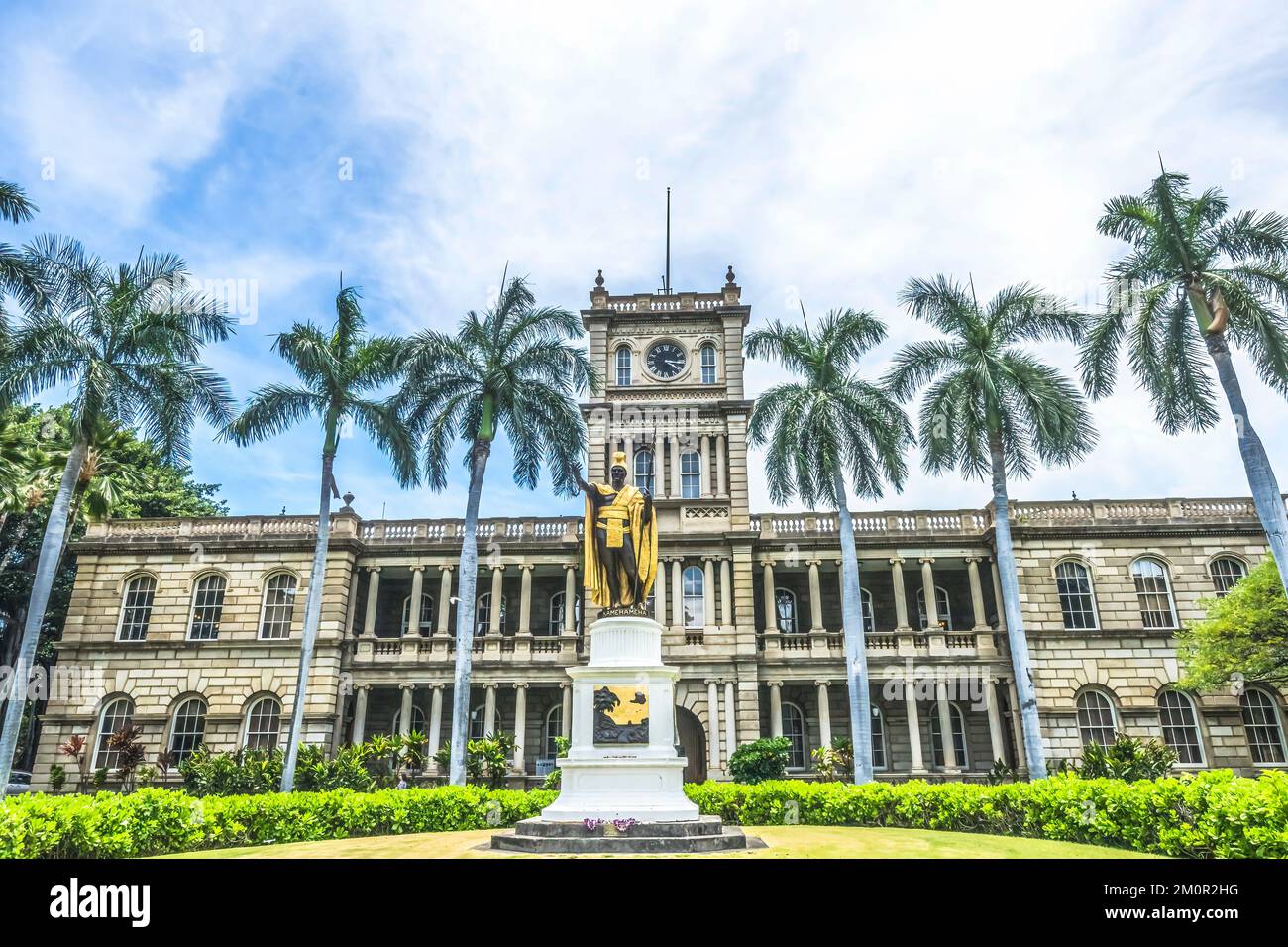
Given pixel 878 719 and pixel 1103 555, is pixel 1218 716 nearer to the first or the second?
pixel 1103 555

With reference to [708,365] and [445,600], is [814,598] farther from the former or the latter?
[445,600]

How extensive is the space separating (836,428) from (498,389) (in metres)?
9.57

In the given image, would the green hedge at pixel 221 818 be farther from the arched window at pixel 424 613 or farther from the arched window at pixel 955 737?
the arched window at pixel 955 737

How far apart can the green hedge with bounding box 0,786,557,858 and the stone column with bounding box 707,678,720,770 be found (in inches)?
382

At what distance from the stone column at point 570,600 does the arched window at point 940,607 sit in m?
12.8

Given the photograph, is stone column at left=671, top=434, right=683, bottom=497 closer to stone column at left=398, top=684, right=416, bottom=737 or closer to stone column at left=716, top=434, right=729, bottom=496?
stone column at left=716, top=434, right=729, bottom=496

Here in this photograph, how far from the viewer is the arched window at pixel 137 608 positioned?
29.0 m

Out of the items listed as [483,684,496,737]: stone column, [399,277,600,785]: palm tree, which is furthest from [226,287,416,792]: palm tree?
[483,684,496,737]: stone column

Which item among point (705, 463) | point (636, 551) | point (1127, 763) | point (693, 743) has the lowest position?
point (1127, 763)

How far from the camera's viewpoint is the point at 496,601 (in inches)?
1140

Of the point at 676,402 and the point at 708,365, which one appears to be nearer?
the point at 676,402

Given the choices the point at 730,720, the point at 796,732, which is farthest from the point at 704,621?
the point at 796,732

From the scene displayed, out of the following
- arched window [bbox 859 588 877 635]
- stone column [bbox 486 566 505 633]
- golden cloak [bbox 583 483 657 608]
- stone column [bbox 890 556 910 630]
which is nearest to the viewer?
golden cloak [bbox 583 483 657 608]

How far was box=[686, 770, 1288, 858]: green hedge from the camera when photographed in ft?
27.3
